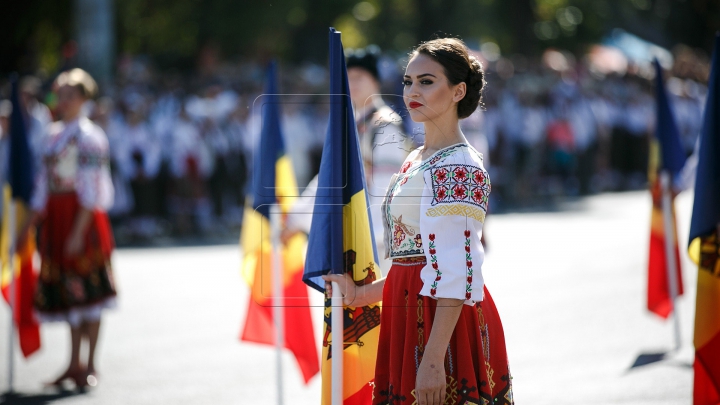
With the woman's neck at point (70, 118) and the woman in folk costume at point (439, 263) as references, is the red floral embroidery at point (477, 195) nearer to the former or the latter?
the woman in folk costume at point (439, 263)

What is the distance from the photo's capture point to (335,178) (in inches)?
150

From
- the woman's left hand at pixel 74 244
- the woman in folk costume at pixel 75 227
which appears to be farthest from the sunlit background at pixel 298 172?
the woman's left hand at pixel 74 244

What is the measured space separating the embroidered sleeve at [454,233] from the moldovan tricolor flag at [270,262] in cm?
288

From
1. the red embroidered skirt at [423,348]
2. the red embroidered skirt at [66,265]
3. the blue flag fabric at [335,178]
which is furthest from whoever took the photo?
the red embroidered skirt at [66,265]

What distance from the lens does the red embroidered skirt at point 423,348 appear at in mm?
3479

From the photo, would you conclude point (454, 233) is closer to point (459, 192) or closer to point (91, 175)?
point (459, 192)

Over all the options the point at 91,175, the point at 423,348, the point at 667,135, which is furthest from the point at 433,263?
the point at 667,135

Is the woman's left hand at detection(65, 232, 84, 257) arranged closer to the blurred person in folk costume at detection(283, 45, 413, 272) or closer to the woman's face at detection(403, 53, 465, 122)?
the blurred person in folk costume at detection(283, 45, 413, 272)

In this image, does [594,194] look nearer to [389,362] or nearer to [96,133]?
[96,133]

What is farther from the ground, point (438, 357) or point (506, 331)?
point (438, 357)

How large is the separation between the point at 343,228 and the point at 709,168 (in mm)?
3000

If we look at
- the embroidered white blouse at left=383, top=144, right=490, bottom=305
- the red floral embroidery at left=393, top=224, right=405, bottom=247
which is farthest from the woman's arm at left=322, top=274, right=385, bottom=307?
the embroidered white blouse at left=383, top=144, right=490, bottom=305

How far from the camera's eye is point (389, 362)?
363 centimetres

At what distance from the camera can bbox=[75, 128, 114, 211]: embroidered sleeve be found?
6.96 meters
